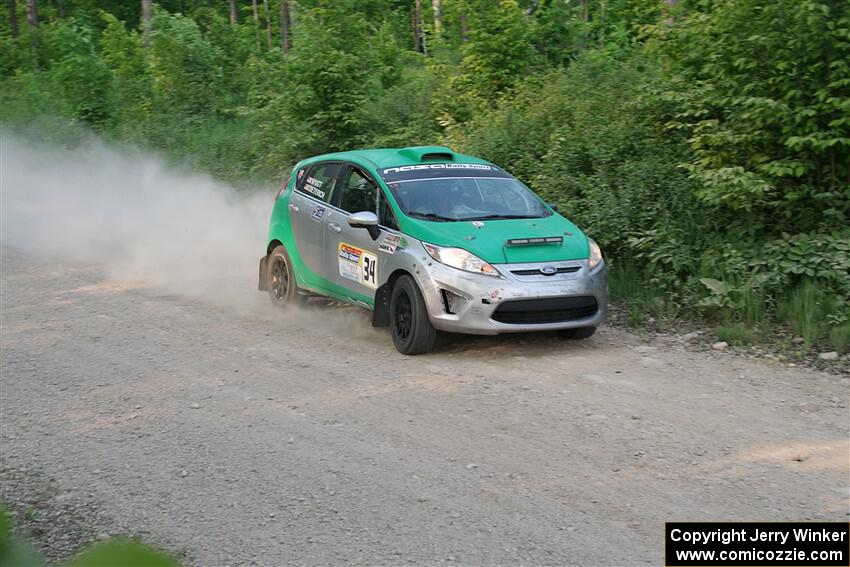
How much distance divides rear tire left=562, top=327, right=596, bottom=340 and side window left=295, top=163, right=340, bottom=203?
9.52 feet

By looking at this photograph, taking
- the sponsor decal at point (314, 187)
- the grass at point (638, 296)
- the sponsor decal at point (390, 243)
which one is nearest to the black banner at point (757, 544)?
the sponsor decal at point (390, 243)

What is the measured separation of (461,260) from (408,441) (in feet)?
8.08

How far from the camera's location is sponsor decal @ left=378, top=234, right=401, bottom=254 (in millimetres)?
8750

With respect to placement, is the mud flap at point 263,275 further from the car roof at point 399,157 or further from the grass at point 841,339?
the grass at point 841,339

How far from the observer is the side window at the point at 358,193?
9359mm

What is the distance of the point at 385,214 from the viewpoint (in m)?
9.09

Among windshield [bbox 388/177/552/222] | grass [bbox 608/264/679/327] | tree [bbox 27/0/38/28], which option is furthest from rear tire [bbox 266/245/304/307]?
tree [bbox 27/0/38/28]

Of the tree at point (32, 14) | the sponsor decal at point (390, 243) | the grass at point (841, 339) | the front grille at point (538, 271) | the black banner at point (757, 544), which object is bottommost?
the black banner at point (757, 544)

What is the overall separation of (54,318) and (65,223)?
313 inches

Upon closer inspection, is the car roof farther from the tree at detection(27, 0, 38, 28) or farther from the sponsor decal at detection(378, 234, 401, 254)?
the tree at detection(27, 0, 38, 28)

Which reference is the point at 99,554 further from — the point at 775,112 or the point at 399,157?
the point at 775,112

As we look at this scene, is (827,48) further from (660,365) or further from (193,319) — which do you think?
(193,319)

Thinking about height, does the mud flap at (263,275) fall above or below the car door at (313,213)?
below

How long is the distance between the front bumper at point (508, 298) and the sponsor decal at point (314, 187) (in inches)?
88.8
